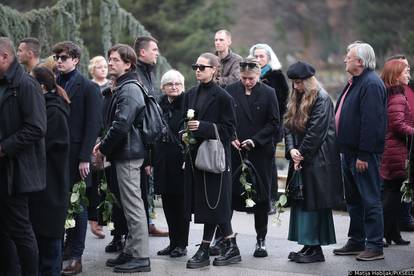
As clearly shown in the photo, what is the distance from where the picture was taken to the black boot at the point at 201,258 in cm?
827

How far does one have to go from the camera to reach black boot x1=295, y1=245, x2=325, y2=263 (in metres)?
8.57

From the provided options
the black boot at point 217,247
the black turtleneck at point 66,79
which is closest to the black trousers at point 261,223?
the black boot at point 217,247

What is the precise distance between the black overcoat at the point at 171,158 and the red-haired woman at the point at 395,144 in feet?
7.37

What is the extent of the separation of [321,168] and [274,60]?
8.39ft

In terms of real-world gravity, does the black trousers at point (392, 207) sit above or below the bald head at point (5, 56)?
below

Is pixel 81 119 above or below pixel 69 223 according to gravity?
above

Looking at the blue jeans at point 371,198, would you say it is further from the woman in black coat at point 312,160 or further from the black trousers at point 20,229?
the black trousers at point 20,229

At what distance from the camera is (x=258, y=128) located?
9.02m

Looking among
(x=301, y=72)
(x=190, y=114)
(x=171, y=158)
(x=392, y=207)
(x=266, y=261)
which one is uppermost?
(x=301, y=72)

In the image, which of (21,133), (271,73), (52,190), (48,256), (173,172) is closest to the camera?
(21,133)

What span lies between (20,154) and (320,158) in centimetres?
302

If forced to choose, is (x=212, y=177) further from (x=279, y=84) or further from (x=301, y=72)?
(x=279, y=84)

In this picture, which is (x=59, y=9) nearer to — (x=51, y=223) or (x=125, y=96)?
(x=125, y=96)

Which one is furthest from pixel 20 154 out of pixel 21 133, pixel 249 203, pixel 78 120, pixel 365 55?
pixel 365 55
